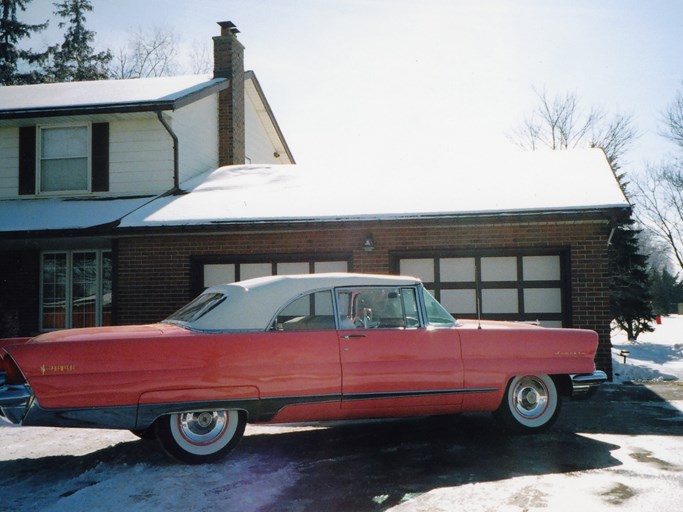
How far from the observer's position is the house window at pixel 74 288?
1254 cm

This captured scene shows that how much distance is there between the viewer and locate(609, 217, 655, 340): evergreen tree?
67.0 feet

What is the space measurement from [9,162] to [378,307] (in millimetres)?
10381

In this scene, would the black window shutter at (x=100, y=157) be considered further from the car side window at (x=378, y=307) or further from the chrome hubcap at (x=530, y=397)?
the chrome hubcap at (x=530, y=397)

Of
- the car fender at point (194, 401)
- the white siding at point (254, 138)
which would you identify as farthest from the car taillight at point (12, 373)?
the white siding at point (254, 138)

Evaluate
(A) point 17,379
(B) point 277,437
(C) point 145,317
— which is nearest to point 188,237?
(C) point 145,317

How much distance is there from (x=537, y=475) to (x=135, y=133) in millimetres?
10752

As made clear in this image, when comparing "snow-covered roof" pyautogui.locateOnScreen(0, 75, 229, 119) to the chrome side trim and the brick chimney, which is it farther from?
the chrome side trim

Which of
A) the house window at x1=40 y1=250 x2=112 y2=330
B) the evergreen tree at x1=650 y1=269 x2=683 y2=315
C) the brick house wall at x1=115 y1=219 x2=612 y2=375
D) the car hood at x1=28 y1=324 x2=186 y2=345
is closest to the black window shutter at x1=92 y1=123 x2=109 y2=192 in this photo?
the house window at x1=40 y1=250 x2=112 y2=330

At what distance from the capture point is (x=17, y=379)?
476 centimetres

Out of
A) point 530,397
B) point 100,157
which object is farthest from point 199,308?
point 100,157

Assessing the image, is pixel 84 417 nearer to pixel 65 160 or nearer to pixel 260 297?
pixel 260 297

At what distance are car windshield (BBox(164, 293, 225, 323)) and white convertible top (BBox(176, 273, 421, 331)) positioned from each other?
0.16ft

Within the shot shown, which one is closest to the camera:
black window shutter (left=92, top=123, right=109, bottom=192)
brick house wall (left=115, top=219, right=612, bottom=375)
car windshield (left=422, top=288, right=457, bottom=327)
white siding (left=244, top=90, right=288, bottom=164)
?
car windshield (left=422, top=288, right=457, bottom=327)

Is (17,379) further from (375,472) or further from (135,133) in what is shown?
(135,133)
